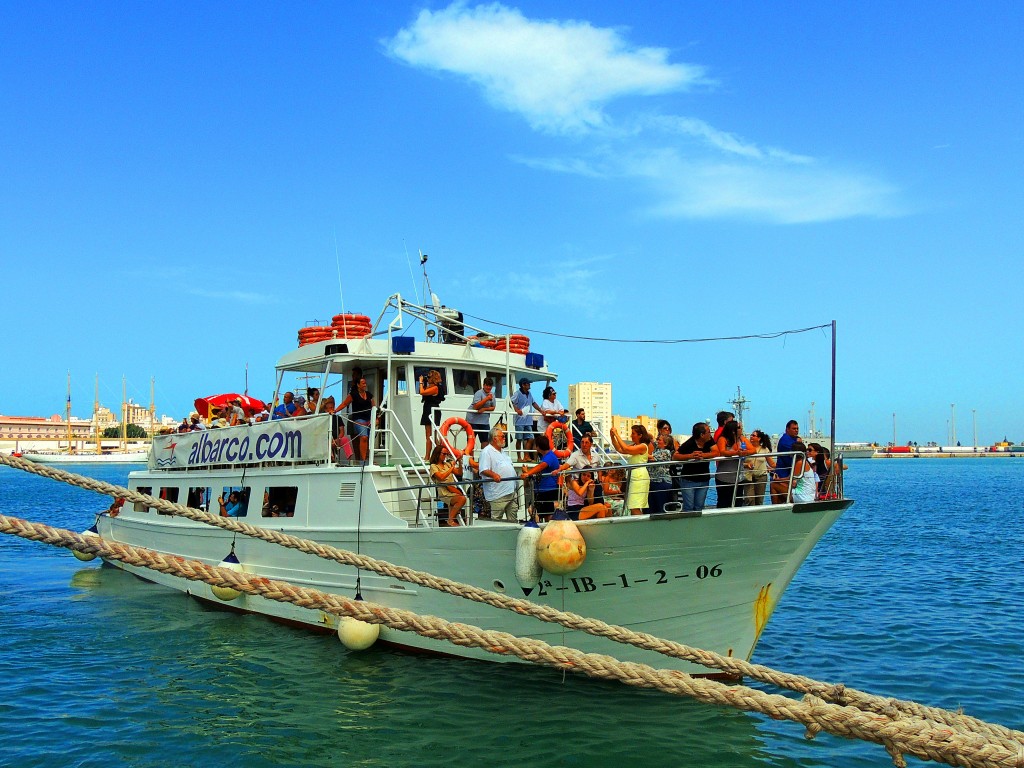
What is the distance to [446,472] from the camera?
11.3m

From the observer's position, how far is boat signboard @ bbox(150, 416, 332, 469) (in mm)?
12852

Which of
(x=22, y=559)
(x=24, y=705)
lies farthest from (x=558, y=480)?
(x=22, y=559)

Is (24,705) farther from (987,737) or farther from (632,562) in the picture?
(987,737)

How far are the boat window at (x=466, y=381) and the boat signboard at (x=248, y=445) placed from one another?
8.68 ft

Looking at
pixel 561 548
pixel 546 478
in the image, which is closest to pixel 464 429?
pixel 546 478

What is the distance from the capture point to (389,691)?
1020 cm

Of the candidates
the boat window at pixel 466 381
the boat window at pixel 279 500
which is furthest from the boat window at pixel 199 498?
the boat window at pixel 466 381

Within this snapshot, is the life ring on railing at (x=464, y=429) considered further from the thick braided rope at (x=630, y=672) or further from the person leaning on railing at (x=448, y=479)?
the thick braided rope at (x=630, y=672)

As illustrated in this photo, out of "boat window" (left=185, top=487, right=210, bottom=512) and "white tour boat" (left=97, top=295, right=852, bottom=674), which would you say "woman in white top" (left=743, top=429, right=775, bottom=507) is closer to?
"white tour boat" (left=97, top=295, right=852, bottom=674)

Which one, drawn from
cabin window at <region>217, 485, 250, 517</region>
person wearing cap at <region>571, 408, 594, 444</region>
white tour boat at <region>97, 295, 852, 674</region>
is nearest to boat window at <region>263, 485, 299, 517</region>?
white tour boat at <region>97, 295, 852, 674</region>

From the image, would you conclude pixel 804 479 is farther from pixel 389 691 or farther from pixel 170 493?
pixel 170 493

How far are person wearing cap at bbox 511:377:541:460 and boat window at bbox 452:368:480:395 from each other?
0.85m

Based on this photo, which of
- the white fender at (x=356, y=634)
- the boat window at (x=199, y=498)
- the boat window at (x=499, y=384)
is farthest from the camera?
the boat window at (x=199, y=498)

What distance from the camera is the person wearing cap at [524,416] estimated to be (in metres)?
13.7
